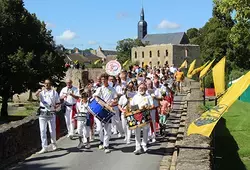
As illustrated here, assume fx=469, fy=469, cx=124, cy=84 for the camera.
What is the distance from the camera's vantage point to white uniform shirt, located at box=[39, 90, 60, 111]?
1127 cm

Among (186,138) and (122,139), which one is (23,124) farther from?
(186,138)

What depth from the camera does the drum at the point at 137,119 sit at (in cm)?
1113

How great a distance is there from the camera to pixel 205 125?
712 centimetres

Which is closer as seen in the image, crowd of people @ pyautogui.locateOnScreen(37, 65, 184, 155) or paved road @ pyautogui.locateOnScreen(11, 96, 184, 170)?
paved road @ pyautogui.locateOnScreen(11, 96, 184, 170)

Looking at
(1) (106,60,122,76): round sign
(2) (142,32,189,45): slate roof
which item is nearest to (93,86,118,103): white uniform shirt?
(1) (106,60,122,76): round sign

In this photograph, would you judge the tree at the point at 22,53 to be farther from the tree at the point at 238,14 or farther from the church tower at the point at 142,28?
the church tower at the point at 142,28

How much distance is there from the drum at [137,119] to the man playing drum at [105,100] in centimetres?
60

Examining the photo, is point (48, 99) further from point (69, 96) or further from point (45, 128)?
point (69, 96)

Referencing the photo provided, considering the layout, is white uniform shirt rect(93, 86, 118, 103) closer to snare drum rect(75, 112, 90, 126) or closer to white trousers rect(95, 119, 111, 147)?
white trousers rect(95, 119, 111, 147)

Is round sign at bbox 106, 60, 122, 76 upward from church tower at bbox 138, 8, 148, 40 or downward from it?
downward

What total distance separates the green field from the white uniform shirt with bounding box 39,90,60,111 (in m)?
4.47

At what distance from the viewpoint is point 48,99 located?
11.4 meters

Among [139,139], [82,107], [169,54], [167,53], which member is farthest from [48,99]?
[167,53]

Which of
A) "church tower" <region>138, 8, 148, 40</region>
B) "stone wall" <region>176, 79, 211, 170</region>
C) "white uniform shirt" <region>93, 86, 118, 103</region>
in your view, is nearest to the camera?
"stone wall" <region>176, 79, 211, 170</region>
